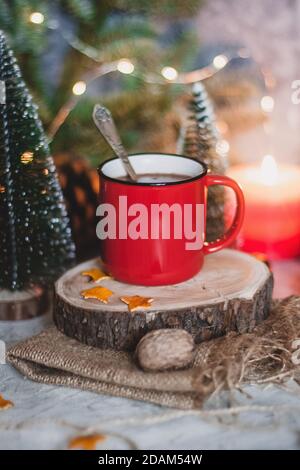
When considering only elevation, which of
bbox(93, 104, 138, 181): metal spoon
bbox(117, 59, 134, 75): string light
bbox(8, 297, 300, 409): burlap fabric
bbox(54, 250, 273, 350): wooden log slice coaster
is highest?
bbox(117, 59, 134, 75): string light

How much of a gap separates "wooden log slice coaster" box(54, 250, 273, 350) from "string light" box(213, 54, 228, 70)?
0.49m

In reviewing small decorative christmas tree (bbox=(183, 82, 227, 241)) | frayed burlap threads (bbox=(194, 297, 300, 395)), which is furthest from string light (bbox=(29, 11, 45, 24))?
frayed burlap threads (bbox=(194, 297, 300, 395))

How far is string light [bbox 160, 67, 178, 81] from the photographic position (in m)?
1.15

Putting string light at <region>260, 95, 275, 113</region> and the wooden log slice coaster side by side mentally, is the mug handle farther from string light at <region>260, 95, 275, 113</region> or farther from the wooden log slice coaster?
string light at <region>260, 95, 275, 113</region>

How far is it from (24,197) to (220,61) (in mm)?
507

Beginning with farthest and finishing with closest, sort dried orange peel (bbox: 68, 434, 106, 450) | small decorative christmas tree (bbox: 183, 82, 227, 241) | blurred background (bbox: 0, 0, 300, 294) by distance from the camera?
blurred background (bbox: 0, 0, 300, 294) < small decorative christmas tree (bbox: 183, 82, 227, 241) < dried orange peel (bbox: 68, 434, 106, 450)

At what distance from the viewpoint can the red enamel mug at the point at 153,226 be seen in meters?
0.80

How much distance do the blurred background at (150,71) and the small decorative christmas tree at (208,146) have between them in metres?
0.04

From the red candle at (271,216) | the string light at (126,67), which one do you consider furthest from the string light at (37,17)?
the red candle at (271,216)

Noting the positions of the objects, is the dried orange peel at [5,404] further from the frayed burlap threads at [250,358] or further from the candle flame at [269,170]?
the candle flame at [269,170]

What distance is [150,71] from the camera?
121cm

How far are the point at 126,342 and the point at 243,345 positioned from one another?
0.41 ft

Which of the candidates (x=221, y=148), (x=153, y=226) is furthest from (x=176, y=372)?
(x=221, y=148)

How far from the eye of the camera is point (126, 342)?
78 cm
